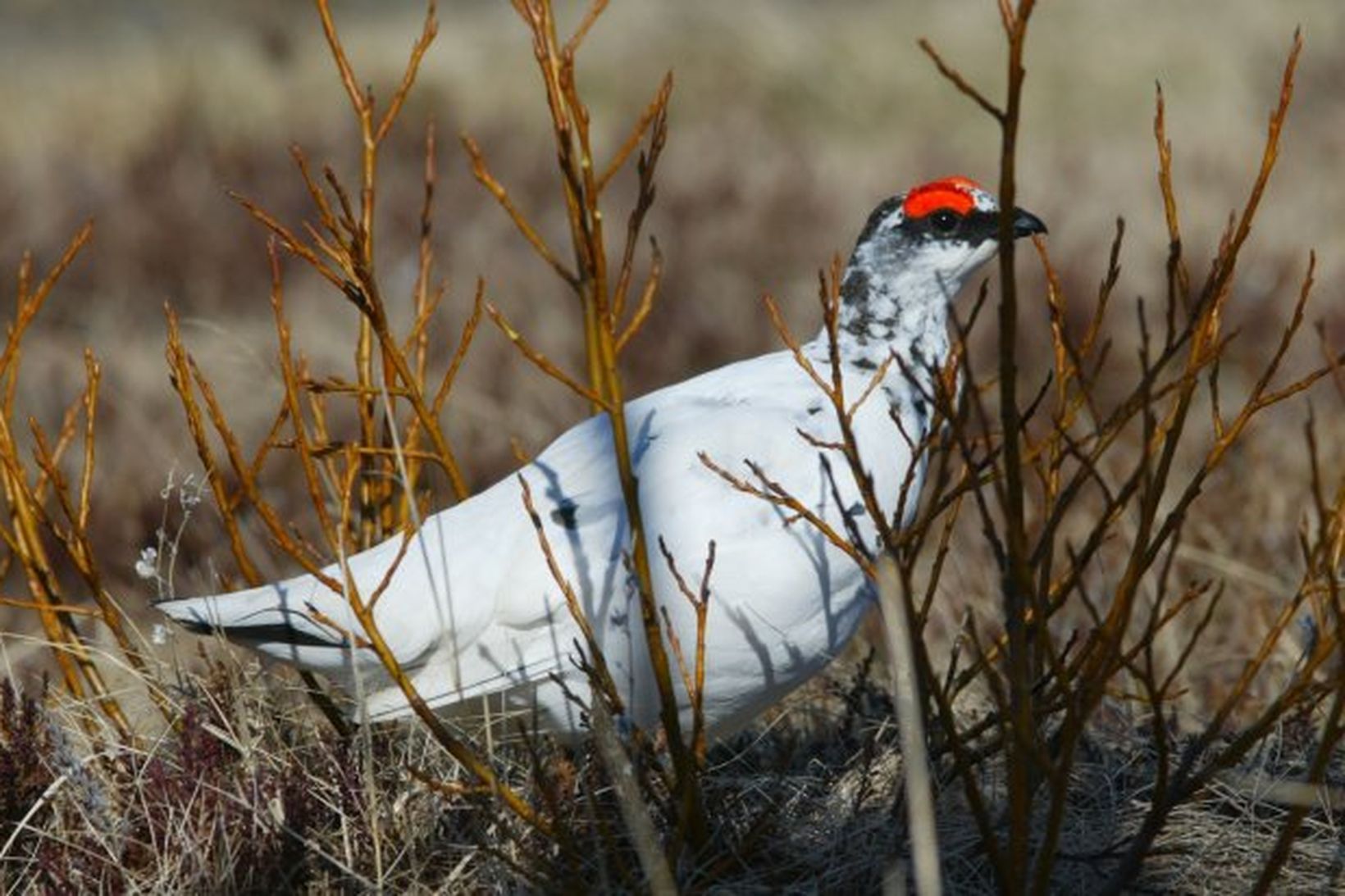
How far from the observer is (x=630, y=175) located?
9.53 m

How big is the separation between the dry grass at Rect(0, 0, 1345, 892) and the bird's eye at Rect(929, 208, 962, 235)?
1.93 feet

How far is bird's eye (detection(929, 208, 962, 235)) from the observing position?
272 centimetres

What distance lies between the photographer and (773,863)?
97.1 inches

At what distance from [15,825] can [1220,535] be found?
2904 millimetres

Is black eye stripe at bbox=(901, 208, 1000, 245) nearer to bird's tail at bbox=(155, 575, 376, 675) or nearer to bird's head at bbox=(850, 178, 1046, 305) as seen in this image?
bird's head at bbox=(850, 178, 1046, 305)

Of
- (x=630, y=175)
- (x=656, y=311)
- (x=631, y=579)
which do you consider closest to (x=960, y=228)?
(x=631, y=579)

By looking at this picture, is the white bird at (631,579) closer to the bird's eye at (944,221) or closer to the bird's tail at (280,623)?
the bird's tail at (280,623)

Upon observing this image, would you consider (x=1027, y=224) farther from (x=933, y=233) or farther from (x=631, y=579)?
(x=631, y=579)

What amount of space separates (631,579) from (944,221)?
73 centimetres

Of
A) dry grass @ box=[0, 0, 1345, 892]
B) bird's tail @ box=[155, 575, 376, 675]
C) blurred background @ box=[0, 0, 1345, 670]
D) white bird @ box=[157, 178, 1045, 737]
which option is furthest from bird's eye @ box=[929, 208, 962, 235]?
blurred background @ box=[0, 0, 1345, 670]

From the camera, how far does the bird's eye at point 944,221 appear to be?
8.91 ft

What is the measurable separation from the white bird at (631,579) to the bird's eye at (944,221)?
24 cm

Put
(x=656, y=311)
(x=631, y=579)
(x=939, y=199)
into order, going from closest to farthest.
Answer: (x=631, y=579)
(x=939, y=199)
(x=656, y=311)

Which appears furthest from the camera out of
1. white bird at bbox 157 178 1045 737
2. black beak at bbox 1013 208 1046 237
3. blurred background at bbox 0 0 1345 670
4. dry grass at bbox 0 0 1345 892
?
blurred background at bbox 0 0 1345 670
